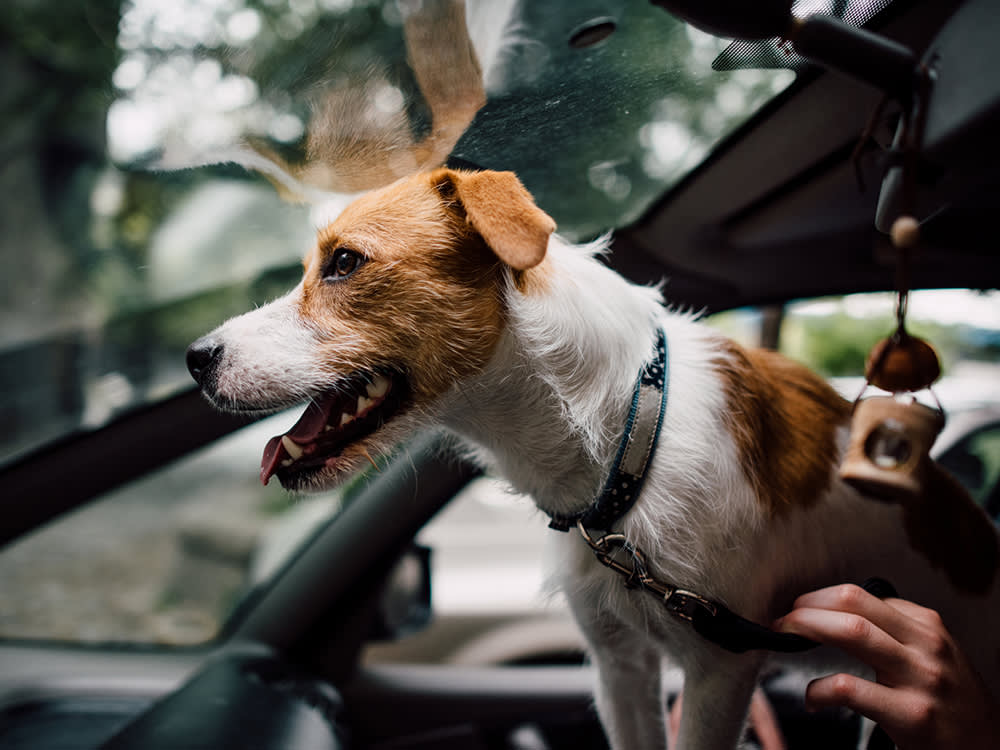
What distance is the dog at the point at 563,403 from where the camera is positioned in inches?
35.4

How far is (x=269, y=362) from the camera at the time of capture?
0.89 meters

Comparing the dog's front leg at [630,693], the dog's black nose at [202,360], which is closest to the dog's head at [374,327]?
the dog's black nose at [202,360]

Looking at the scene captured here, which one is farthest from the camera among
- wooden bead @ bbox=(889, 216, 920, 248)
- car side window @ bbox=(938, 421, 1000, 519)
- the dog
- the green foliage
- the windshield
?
the green foliage

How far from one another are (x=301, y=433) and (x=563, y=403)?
0.37 m

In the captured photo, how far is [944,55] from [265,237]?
1.20 meters

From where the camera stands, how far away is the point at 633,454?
3.04ft

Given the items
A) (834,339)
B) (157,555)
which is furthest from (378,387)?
(157,555)

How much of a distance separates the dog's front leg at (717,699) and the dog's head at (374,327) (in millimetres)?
571

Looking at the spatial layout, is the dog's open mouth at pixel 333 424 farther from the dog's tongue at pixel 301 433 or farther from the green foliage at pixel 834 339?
the green foliage at pixel 834 339

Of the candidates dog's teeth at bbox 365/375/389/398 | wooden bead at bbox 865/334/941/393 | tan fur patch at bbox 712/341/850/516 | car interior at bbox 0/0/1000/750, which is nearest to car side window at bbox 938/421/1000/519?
car interior at bbox 0/0/1000/750

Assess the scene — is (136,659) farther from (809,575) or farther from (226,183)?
(809,575)

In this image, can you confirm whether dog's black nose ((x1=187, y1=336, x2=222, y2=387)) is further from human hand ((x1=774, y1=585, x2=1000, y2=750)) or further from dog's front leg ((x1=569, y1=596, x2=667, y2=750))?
human hand ((x1=774, y1=585, x2=1000, y2=750))

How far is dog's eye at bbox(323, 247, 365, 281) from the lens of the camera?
0.93 metres

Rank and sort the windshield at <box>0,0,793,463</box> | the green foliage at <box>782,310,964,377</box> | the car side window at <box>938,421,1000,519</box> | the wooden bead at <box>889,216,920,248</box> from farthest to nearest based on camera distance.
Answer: the green foliage at <box>782,310,964,377</box>, the car side window at <box>938,421,1000,519</box>, the windshield at <box>0,0,793,463</box>, the wooden bead at <box>889,216,920,248</box>
